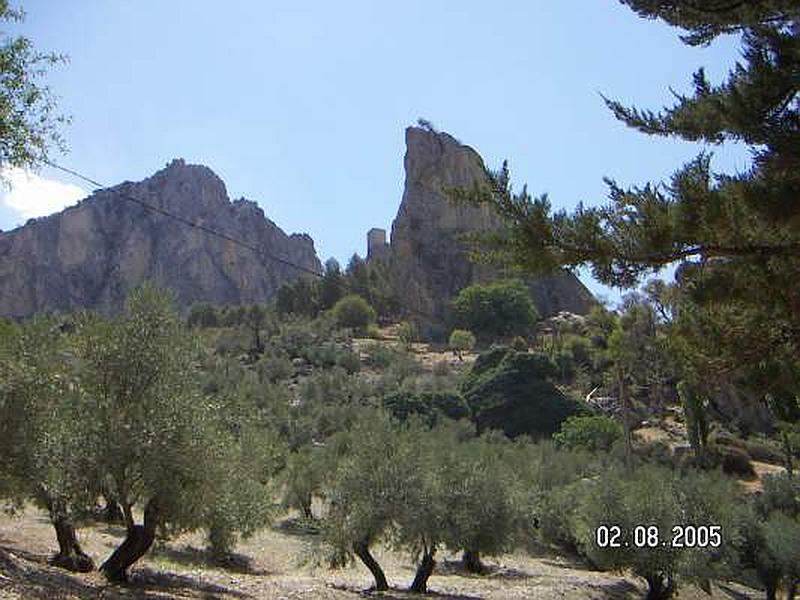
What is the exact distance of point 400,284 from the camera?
315 feet

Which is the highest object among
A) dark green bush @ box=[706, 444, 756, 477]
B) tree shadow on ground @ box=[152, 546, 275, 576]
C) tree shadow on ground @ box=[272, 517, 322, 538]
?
dark green bush @ box=[706, 444, 756, 477]

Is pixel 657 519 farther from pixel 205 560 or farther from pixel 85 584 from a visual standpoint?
pixel 85 584

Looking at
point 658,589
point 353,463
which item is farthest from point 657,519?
point 353,463

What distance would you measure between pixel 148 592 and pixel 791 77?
12.4 m

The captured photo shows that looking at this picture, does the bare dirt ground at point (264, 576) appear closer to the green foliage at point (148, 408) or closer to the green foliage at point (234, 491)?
the green foliage at point (234, 491)

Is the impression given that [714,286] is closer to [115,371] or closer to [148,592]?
[115,371]

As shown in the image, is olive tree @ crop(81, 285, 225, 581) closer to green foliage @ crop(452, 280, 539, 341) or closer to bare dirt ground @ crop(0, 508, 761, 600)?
bare dirt ground @ crop(0, 508, 761, 600)

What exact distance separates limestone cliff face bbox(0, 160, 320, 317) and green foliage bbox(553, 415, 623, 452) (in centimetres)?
9181

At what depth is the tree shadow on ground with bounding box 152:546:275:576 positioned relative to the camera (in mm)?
20156

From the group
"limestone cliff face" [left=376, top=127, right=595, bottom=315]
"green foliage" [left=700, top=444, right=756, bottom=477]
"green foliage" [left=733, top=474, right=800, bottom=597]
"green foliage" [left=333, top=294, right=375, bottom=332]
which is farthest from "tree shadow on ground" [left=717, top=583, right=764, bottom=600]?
"limestone cliff face" [left=376, top=127, right=595, bottom=315]

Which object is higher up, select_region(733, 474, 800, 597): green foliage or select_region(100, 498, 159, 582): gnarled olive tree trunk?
select_region(733, 474, 800, 597): green foliage

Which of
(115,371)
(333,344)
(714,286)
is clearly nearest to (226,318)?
(333,344)

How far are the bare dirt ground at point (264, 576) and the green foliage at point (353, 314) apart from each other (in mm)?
54030

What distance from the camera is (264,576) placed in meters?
19.8
